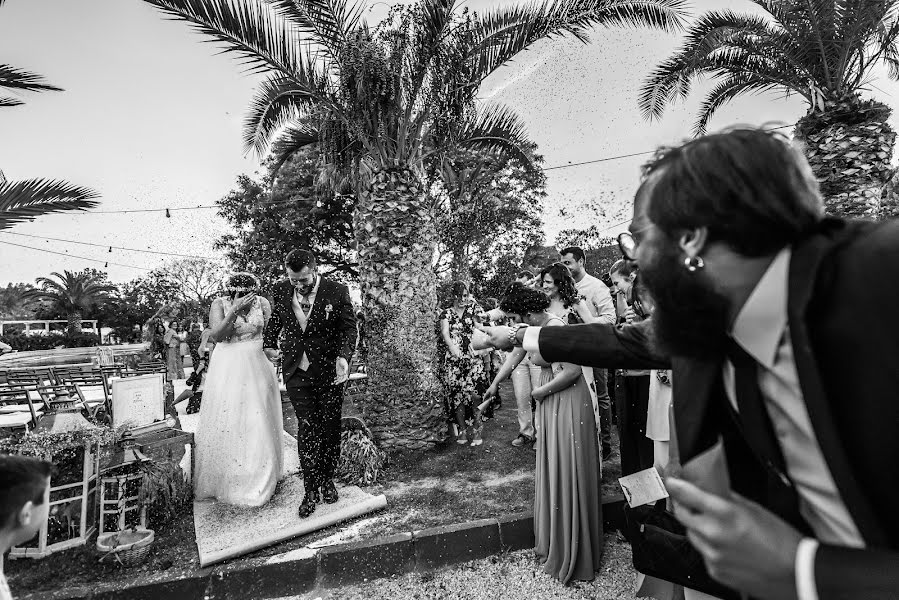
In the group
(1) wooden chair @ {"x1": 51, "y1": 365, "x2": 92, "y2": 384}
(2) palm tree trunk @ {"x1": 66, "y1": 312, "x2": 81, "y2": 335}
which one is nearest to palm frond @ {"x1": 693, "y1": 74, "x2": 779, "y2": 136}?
(1) wooden chair @ {"x1": 51, "y1": 365, "x2": 92, "y2": 384}

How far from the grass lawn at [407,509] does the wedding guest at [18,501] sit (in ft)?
5.13

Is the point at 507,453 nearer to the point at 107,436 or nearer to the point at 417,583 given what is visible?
the point at 417,583

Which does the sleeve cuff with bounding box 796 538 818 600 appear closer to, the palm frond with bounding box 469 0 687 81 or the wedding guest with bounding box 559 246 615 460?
the wedding guest with bounding box 559 246 615 460

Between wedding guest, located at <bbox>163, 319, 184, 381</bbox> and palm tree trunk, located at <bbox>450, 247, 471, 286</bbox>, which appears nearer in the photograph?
wedding guest, located at <bbox>163, 319, 184, 381</bbox>

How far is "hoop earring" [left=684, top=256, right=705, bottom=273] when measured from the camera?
89 cm

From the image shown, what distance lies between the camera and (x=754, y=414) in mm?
894

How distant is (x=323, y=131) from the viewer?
21.4 ft

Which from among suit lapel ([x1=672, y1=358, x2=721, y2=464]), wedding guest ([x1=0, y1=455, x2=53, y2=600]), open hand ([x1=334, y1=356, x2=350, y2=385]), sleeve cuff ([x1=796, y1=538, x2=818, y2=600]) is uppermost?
suit lapel ([x1=672, y1=358, x2=721, y2=464])

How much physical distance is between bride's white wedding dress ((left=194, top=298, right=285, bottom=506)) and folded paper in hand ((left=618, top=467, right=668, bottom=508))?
3.73 m

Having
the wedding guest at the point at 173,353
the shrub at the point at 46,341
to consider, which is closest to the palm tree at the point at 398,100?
the wedding guest at the point at 173,353

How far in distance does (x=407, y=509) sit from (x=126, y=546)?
216 cm

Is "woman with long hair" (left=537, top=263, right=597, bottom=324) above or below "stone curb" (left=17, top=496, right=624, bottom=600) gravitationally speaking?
above

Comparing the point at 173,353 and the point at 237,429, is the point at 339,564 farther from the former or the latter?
the point at 173,353

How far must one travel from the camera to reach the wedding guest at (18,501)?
1.74 m
